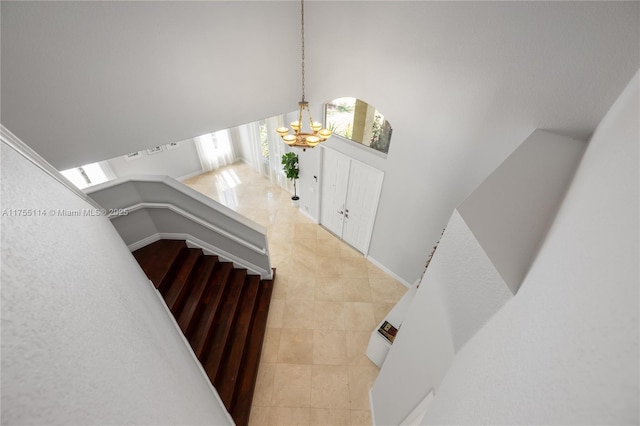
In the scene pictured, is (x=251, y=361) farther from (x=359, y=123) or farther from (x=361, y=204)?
(x=359, y=123)

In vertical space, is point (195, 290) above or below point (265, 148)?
below

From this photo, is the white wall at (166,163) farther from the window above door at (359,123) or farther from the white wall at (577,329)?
the white wall at (577,329)

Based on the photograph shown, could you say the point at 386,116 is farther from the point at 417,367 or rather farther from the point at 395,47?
the point at 417,367

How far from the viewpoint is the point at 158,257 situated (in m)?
3.53

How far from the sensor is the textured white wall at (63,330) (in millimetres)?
407

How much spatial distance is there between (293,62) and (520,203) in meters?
3.67

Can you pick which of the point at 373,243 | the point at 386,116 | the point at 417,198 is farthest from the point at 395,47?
the point at 373,243

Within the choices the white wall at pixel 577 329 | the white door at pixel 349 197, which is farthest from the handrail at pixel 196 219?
the white wall at pixel 577 329

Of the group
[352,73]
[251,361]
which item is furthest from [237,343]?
[352,73]

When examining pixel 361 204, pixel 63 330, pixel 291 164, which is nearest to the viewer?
pixel 63 330

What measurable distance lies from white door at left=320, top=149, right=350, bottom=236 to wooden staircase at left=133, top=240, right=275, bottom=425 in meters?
2.23

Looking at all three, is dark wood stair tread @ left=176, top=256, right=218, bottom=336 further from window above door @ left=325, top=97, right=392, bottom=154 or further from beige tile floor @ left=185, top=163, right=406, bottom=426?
window above door @ left=325, top=97, right=392, bottom=154

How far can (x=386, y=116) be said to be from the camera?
3529 mm

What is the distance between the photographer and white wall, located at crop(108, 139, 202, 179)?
642cm
